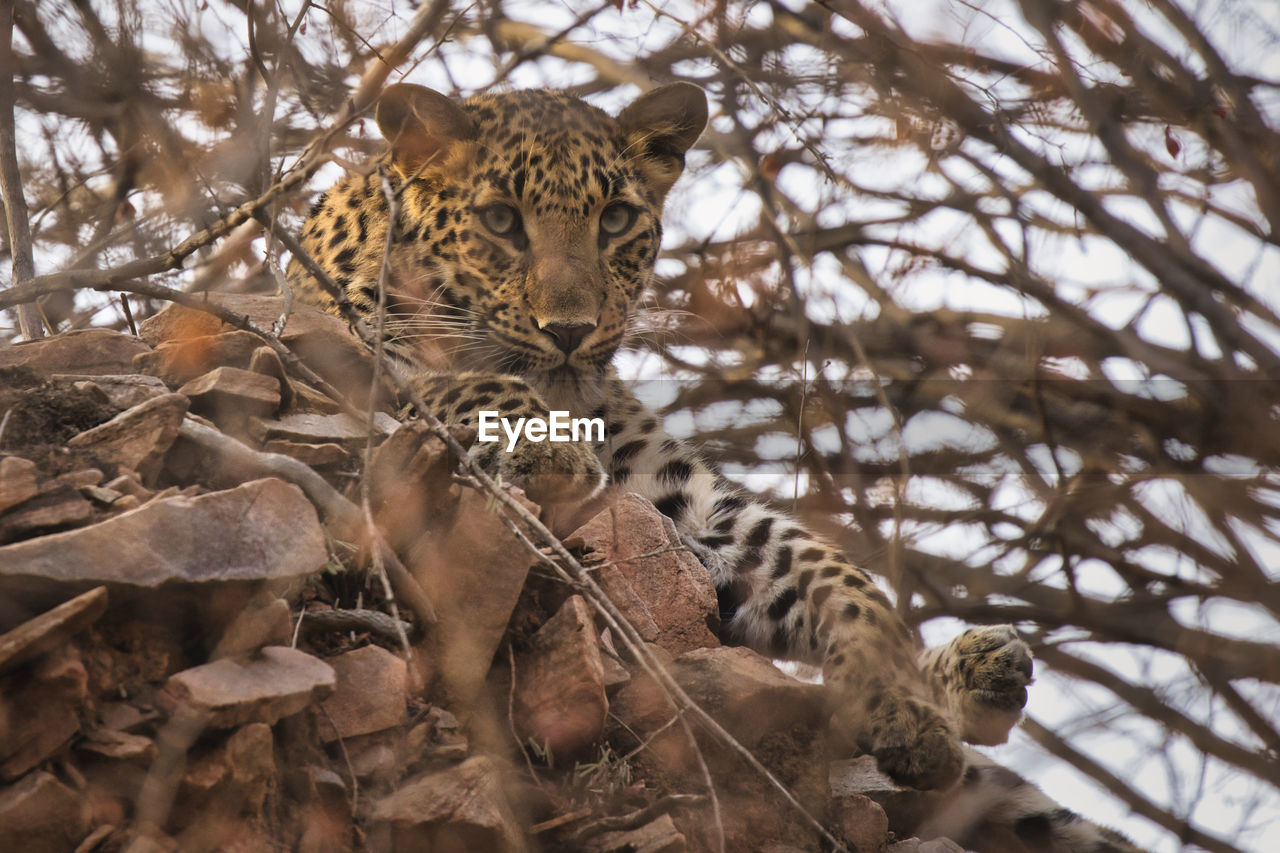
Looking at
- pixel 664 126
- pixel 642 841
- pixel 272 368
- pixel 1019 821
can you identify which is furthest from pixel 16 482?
pixel 664 126

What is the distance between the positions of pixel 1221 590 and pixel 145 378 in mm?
4548

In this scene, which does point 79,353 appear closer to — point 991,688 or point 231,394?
point 231,394

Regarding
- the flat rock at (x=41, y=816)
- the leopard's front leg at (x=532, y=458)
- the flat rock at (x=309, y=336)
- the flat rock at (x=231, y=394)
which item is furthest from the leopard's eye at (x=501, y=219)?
the flat rock at (x=41, y=816)

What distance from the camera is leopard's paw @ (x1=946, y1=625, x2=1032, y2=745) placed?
4.24 m

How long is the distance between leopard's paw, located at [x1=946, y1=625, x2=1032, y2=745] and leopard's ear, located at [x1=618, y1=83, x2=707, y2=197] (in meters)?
2.71

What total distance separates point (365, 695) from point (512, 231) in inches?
116

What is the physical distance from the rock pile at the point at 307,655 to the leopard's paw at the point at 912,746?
19 cm

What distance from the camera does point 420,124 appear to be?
510 cm

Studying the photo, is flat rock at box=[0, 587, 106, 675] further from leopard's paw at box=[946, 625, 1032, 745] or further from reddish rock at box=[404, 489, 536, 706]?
leopard's paw at box=[946, 625, 1032, 745]

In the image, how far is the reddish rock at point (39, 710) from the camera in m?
2.17

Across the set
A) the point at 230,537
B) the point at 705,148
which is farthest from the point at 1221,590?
the point at 230,537

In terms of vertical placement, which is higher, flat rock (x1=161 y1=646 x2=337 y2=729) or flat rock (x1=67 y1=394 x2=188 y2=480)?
flat rock (x1=67 y1=394 x2=188 y2=480)

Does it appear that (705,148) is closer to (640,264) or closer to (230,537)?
(640,264)

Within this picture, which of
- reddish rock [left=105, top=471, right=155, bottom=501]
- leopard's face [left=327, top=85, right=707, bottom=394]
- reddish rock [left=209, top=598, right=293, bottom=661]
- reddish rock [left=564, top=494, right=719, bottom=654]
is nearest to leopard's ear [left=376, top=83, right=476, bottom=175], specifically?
leopard's face [left=327, top=85, right=707, bottom=394]
